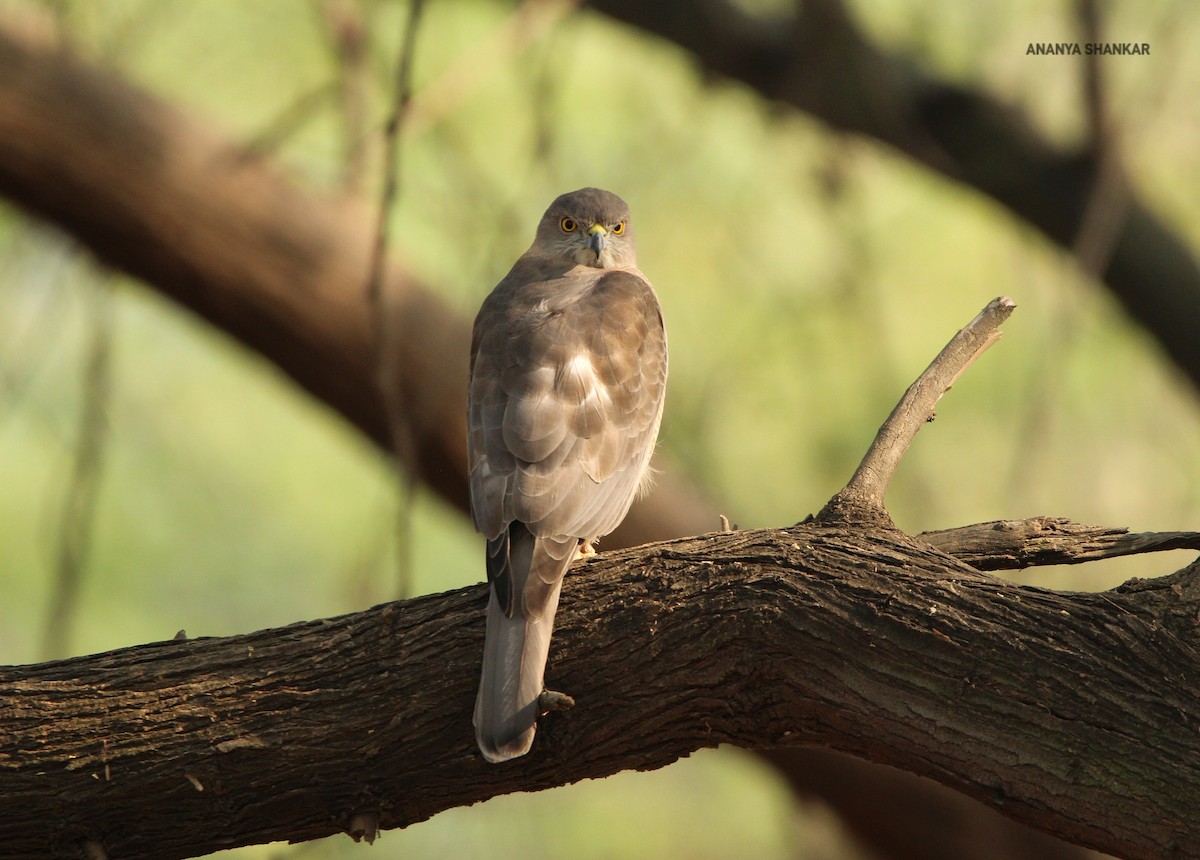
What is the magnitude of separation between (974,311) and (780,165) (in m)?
1.62

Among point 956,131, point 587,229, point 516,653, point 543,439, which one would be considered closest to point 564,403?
point 543,439

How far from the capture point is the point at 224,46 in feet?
22.7

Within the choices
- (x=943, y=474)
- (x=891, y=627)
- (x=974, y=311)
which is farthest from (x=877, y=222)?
(x=891, y=627)

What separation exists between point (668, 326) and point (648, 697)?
11.3ft

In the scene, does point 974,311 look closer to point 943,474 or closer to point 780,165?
point 943,474

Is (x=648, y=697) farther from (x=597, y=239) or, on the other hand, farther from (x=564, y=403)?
(x=597, y=239)

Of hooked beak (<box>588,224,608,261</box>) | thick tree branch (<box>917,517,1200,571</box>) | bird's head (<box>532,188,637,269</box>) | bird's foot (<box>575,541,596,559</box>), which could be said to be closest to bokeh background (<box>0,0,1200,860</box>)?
bird's head (<box>532,188,637,269</box>)

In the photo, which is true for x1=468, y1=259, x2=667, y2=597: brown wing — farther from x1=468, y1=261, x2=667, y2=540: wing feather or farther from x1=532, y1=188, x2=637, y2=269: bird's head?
x1=532, y1=188, x2=637, y2=269: bird's head

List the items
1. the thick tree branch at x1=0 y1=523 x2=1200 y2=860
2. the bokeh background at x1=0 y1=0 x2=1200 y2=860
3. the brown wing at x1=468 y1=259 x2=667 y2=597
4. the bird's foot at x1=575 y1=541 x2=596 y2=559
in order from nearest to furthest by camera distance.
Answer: the thick tree branch at x1=0 y1=523 x2=1200 y2=860 → the brown wing at x1=468 y1=259 x2=667 y2=597 → the bird's foot at x1=575 y1=541 x2=596 y2=559 → the bokeh background at x1=0 y1=0 x2=1200 y2=860

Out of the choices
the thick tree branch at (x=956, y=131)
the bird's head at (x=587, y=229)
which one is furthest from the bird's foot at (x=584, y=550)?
the thick tree branch at (x=956, y=131)

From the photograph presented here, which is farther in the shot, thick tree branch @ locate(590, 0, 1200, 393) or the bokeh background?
thick tree branch @ locate(590, 0, 1200, 393)

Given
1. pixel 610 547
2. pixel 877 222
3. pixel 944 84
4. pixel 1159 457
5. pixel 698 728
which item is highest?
pixel 877 222

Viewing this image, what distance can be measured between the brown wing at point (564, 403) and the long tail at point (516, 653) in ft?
0.62

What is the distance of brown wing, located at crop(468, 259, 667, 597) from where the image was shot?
3.34 metres
